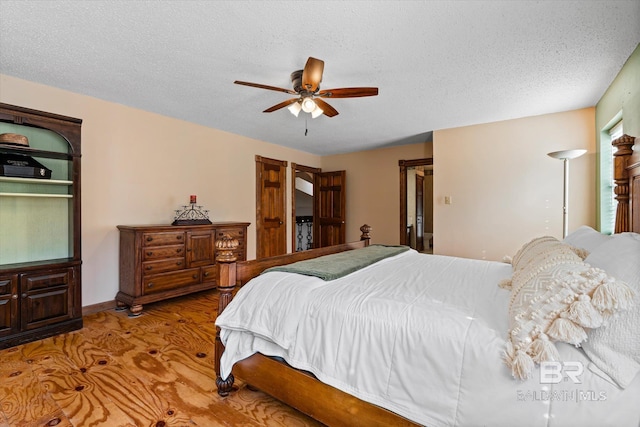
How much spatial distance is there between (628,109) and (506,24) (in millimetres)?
1433

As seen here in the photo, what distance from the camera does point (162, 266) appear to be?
11.1ft

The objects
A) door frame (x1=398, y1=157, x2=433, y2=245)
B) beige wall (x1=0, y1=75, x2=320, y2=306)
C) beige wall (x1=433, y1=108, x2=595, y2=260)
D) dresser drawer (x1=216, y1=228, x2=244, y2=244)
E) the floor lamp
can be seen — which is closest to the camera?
the floor lamp

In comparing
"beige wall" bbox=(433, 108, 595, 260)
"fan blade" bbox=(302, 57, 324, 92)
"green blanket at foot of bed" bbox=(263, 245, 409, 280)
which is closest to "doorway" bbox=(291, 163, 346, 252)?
"beige wall" bbox=(433, 108, 595, 260)

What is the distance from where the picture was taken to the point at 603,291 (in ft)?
3.05

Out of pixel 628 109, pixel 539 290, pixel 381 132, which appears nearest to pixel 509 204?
pixel 628 109

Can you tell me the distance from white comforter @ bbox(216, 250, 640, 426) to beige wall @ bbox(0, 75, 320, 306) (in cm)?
256

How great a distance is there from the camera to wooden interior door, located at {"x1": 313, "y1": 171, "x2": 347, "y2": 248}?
20.1 feet

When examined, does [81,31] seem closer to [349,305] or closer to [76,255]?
[76,255]

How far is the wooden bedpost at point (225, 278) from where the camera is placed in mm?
1744

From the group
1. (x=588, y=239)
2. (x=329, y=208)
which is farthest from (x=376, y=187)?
(x=588, y=239)

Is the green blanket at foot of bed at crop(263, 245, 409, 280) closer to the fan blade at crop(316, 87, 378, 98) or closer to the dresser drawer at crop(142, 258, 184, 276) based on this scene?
the fan blade at crop(316, 87, 378, 98)

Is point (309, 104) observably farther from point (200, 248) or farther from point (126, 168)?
point (126, 168)

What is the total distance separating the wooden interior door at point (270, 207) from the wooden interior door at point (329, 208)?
0.99 metres

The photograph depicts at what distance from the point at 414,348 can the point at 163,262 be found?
3.15 meters
